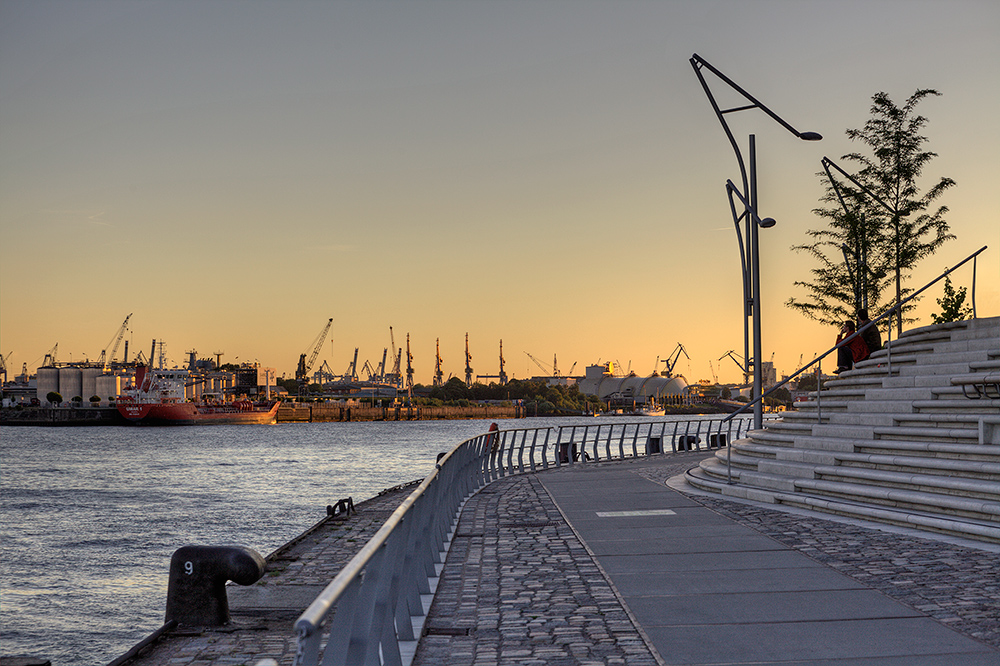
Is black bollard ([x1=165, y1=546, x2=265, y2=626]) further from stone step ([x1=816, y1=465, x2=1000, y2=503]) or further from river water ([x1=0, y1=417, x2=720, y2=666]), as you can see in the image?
stone step ([x1=816, y1=465, x2=1000, y2=503])

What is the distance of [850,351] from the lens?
2055 cm

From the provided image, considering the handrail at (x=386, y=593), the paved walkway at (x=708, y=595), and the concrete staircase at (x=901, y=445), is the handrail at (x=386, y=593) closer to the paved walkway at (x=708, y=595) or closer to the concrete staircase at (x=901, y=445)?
the paved walkway at (x=708, y=595)

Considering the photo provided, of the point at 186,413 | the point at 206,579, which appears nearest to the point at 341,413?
the point at 186,413

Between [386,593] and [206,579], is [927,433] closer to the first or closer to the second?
[206,579]

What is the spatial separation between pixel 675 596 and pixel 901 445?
23.3 feet

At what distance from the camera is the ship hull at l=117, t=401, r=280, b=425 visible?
149 metres

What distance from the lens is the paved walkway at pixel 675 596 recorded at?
249 inches

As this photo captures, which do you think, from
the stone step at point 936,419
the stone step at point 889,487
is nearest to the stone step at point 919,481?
the stone step at point 889,487

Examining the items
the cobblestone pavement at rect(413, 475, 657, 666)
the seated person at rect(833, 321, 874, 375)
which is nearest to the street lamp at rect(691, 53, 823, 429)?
the seated person at rect(833, 321, 874, 375)

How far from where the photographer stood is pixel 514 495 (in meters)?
18.2

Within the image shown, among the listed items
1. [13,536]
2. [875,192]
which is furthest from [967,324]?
[13,536]

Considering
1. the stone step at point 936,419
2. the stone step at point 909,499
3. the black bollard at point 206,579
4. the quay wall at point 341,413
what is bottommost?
the quay wall at point 341,413

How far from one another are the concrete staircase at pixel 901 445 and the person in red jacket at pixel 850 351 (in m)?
1.64

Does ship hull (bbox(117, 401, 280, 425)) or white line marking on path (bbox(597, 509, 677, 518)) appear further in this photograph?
ship hull (bbox(117, 401, 280, 425))
